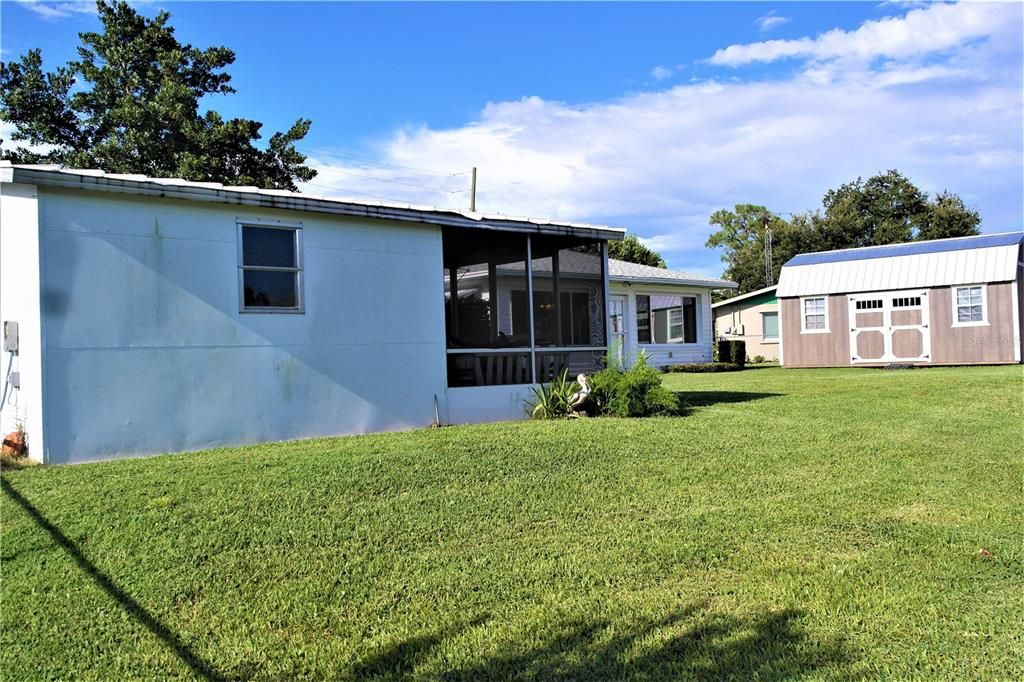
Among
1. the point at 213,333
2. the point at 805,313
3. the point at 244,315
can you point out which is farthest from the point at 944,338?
the point at 213,333

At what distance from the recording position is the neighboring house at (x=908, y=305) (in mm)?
19078

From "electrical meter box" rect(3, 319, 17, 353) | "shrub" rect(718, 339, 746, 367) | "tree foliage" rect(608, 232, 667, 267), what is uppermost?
"tree foliage" rect(608, 232, 667, 267)

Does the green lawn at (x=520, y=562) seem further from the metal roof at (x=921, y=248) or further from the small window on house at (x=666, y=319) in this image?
the small window on house at (x=666, y=319)

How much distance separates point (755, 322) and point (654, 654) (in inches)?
1048

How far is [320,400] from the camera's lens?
8820 millimetres

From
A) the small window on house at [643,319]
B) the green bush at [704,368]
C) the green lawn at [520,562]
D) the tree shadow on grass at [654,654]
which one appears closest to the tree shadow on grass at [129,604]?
the green lawn at [520,562]

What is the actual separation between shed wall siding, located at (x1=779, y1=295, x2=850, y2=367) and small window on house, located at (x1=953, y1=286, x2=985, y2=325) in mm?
2587

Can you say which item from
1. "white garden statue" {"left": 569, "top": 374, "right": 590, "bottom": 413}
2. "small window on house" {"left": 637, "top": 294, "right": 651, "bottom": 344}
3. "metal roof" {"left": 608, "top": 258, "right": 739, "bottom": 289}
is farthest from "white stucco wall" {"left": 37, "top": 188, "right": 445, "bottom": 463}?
"small window on house" {"left": 637, "top": 294, "right": 651, "bottom": 344}

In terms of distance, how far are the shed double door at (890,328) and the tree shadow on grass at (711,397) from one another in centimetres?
892

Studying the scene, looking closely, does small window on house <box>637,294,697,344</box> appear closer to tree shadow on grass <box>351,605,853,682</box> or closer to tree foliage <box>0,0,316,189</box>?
tree foliage <box>0,0,316,189</box>

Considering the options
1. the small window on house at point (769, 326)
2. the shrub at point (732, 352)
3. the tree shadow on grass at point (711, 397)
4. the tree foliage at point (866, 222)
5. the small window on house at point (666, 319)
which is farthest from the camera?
the tree foliage at point (866, 222)

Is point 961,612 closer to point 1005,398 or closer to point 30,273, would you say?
point 30,273

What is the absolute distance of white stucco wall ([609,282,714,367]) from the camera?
21.8 meters

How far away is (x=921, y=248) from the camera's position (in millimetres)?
20797
